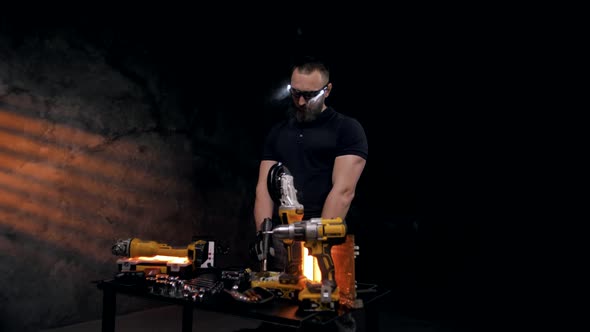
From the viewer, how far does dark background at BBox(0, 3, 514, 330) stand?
345 cm

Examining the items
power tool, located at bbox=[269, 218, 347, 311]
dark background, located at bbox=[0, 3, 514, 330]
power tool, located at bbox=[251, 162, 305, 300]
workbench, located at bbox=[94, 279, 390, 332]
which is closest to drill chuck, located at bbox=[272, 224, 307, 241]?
power tool, located at bbox=[269, 218, 347, 311]

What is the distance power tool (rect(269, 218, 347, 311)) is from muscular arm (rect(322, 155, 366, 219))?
14.6 inches

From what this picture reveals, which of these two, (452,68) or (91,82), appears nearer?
(91,82)

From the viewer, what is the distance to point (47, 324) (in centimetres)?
265

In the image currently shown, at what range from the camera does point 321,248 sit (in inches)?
50.8

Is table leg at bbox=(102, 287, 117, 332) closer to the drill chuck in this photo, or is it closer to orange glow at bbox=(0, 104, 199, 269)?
the drill chuck

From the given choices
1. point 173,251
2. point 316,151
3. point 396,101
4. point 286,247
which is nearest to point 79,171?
point 173,251

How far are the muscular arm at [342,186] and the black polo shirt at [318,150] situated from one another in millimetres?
48

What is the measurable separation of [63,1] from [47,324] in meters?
2.20

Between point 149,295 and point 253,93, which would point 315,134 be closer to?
point 149,295

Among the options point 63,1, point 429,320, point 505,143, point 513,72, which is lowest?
point 429,320

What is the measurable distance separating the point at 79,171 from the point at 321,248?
2.25 meters

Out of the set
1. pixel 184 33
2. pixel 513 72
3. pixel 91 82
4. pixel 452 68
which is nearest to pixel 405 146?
pixel 452 68

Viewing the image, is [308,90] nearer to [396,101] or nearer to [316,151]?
[316,151]
